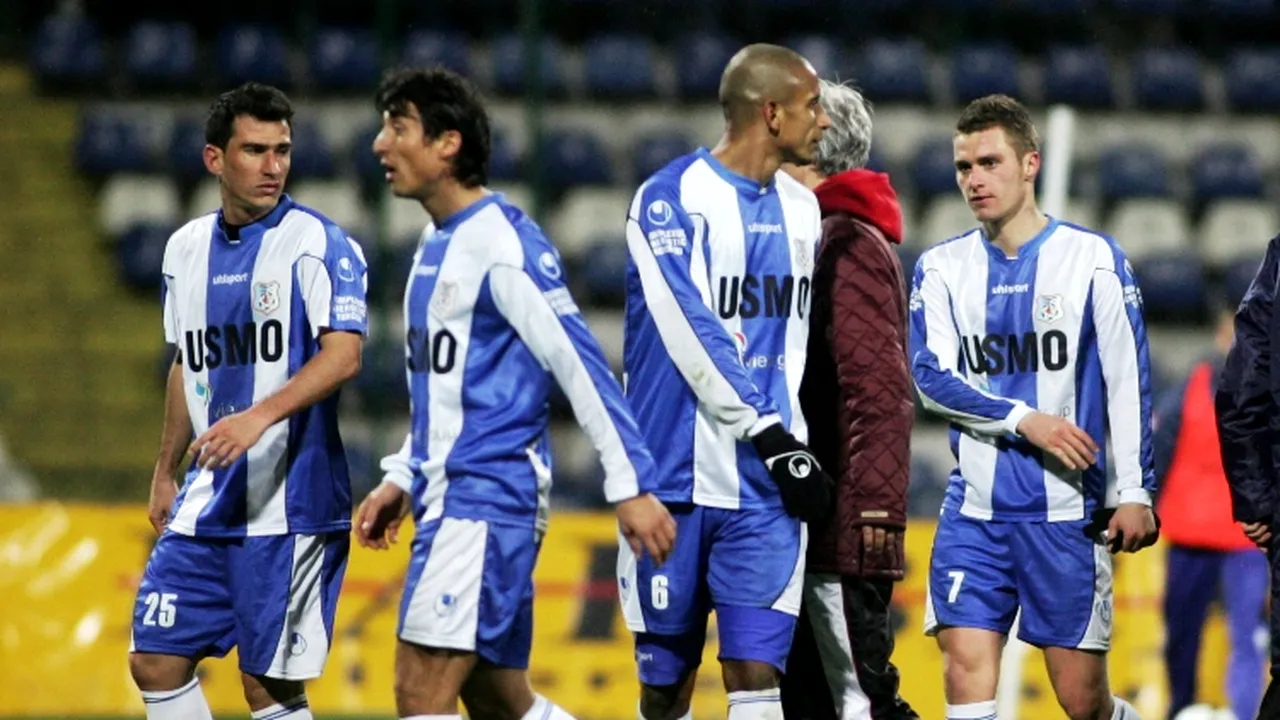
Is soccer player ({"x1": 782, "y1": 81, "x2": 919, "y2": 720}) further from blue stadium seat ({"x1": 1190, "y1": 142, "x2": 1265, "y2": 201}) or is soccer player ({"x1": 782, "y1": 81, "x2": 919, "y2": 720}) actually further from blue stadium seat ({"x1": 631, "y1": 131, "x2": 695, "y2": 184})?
blue stadium seat ({"x1": 1190, "y1": 142, "x2": 1265, "y2": 201})

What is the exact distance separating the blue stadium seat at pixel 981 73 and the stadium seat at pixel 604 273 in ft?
11.5

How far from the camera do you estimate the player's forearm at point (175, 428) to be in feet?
19.7

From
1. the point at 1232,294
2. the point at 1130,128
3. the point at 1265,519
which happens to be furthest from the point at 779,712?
the point at 1130,128

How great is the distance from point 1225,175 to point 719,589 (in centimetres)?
1085

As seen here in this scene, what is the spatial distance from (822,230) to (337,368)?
5.16 ft

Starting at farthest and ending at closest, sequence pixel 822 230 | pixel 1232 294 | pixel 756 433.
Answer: pixel 1232 294
pixel 822 230
pixel 756 433

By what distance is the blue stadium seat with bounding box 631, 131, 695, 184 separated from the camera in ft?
47.0

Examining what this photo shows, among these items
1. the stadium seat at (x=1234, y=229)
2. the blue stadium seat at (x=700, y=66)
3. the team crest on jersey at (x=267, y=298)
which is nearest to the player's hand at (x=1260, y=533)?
the team crest on jersey at (x=267, y=298)

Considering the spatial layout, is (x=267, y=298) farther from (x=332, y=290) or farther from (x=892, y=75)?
(x=892, y=75)

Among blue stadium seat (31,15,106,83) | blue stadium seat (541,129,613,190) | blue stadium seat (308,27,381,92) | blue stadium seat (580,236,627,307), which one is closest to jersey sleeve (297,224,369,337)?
blue stadium seat (580,236,627,307)

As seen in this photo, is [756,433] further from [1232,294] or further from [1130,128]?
[1130,128]

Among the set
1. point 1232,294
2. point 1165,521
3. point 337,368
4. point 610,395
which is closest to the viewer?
point 610,395

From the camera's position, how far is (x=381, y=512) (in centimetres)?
498

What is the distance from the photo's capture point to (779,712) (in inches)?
207
